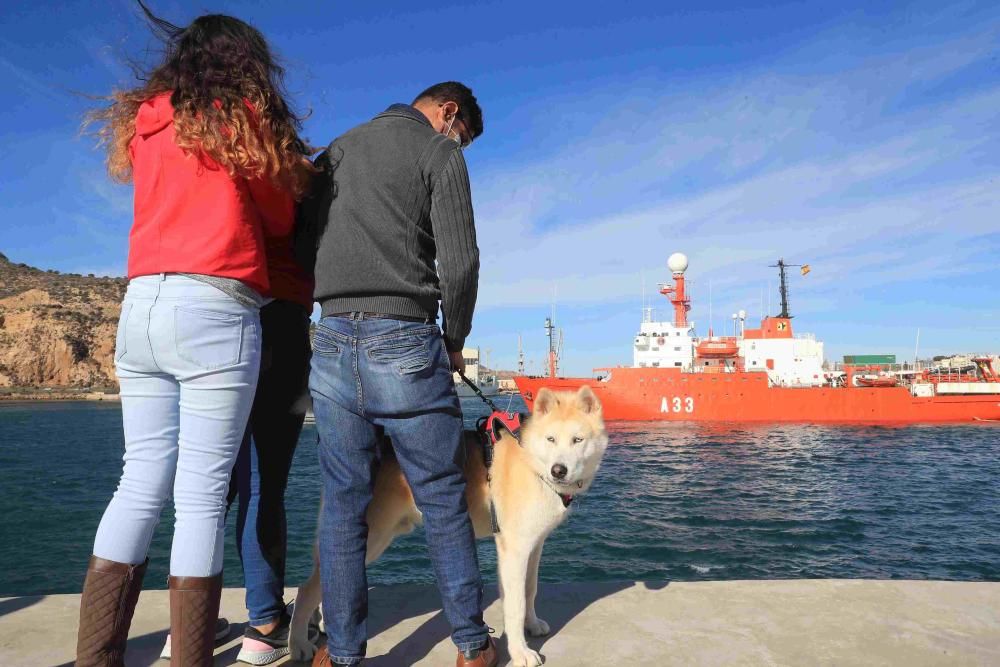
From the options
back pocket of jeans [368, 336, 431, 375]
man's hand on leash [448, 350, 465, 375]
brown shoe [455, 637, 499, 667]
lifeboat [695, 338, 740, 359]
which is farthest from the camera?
lifeboat [695, 338, 740, 359]

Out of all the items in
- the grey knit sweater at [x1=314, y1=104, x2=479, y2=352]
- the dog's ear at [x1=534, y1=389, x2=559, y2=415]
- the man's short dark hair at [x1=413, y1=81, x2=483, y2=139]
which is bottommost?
the dog's ear at [x1=534, y1=389, x2=559, y2=415]

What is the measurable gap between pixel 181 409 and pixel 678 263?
3204 centimetres

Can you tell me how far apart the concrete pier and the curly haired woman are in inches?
22.9

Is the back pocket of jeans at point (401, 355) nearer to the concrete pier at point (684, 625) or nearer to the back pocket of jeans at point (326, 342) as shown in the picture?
the back pocket of jeans at point (326, 342)

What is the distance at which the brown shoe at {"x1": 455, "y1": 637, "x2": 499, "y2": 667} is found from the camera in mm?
1770

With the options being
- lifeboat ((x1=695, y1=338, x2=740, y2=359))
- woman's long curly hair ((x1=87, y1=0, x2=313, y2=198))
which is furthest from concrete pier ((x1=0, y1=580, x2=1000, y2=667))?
lifeboat ((x1=695, y1=338, x2=740, y2=359))

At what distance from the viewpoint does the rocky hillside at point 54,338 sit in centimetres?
5416

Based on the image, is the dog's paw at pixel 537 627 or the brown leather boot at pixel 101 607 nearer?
the brown leather boot at pixel 101 607

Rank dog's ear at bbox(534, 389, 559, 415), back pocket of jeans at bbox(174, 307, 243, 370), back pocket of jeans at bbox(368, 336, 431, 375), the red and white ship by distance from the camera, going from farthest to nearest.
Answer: the red and white ship, dog's ear at bbox(534, 389, 559, 415), back pocket of jeans at bbox(368, 336, 431, 375), back pocket of jeans at bbox(174, 307, 243, 370)

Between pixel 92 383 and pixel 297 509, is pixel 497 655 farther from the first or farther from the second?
pixel 92 383

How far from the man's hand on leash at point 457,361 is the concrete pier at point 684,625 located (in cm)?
92

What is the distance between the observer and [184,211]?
147 cm

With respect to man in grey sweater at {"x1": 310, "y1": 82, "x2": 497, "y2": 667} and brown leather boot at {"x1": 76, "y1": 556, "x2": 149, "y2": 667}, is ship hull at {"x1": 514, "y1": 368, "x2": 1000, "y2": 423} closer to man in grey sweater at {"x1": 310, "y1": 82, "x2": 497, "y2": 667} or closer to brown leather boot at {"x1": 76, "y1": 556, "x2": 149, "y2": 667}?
man in grey sweater at {"x1": 310, "y1": 82, "x2": 497, "y2": 667}

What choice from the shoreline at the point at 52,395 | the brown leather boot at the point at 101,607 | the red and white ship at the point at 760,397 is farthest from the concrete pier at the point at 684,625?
the shoreline at the point at 52,395
